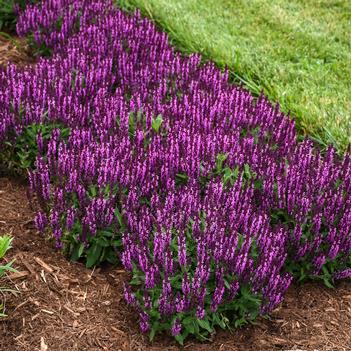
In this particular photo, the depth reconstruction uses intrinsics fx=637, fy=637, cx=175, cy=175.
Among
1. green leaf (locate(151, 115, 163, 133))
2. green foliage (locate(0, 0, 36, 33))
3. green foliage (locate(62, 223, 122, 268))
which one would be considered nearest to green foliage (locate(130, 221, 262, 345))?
green foliage (locate(62, 223, 122, 268))

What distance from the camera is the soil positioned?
3.51 meters

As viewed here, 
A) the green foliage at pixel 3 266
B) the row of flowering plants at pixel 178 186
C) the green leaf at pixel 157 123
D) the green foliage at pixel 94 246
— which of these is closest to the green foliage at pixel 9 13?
the row of flowering plants at pixel 178 186

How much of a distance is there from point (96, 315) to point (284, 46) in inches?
188

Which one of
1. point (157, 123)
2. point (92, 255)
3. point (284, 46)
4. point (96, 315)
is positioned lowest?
point (96, 315)

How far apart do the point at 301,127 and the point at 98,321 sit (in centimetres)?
288

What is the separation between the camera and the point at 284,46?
7.47m

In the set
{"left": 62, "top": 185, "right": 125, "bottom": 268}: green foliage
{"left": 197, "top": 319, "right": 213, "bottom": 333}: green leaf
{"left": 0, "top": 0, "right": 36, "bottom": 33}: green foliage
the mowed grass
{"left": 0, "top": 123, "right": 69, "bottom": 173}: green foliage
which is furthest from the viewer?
{"left": 0, "top": 0, "right": 36, "bottom": 33}: green foliage

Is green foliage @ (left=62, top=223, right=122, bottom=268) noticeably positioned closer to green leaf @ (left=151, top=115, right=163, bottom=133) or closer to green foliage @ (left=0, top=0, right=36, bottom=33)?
green leaf @ (left=151, top=115, right=163, bottom=133)

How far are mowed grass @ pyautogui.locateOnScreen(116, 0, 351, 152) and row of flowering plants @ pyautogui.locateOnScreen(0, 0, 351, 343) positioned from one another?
91 cm

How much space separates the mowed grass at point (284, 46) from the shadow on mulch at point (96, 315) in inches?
73.9

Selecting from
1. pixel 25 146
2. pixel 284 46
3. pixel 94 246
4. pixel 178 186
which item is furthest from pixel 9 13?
pixel 94 246

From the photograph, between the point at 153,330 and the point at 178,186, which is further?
the point at 178,186

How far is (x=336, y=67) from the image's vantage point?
703 cm

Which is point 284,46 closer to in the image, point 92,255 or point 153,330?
point 92,255
